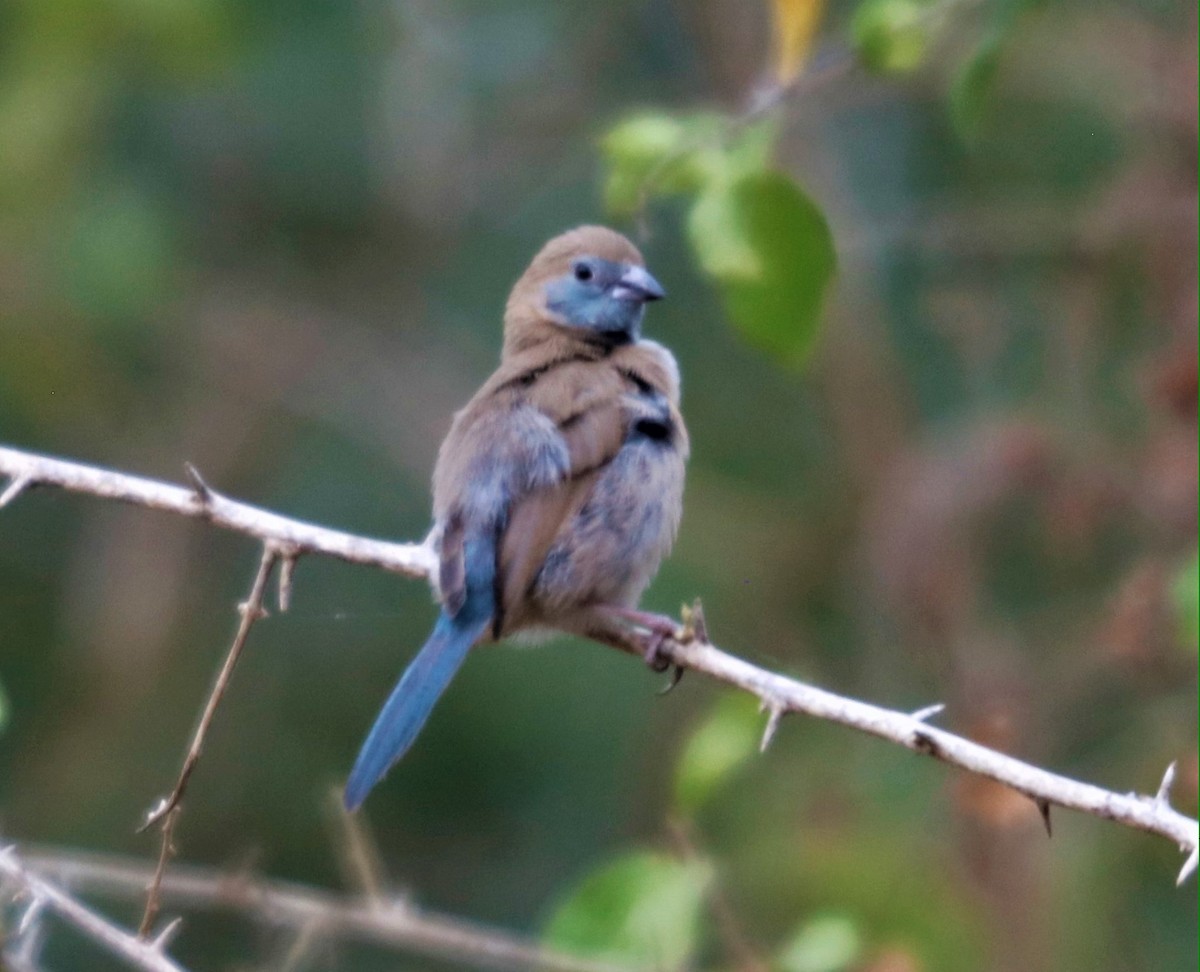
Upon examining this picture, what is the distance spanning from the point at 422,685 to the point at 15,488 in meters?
0.96

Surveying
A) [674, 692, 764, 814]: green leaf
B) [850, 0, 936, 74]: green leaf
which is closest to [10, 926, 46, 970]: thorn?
[674, 692, 764, 814]: green leaf

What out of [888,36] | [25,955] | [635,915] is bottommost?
[25,955]

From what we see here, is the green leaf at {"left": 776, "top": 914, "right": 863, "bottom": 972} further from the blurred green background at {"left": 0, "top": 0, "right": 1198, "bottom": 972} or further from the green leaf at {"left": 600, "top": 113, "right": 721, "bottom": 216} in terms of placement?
the blurred green background at {"left": 0, "top": 0, "right": 1198, "bottom": 972}

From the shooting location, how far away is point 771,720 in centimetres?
369

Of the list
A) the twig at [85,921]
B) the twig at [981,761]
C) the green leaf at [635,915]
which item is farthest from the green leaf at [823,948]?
the twig at [85,921]

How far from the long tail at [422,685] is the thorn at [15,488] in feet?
2.60

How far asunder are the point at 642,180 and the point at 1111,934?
3357mm

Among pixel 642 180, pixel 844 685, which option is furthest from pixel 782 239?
pixel 844 685

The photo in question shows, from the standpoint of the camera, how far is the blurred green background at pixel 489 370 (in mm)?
6629

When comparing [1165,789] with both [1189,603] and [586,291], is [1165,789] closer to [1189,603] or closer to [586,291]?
[1189,603]

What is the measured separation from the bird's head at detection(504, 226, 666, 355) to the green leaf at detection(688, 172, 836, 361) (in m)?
1.33

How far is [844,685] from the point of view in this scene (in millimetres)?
7895

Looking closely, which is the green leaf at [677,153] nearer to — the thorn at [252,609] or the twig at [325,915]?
the thorn at [252,609]

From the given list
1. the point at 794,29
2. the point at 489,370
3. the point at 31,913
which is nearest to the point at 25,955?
the point at 31,913
